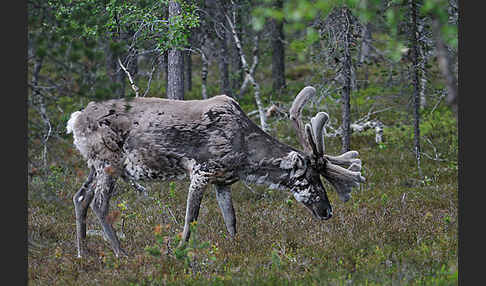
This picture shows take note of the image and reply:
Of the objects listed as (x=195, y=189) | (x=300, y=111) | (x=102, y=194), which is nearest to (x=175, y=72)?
(x=300, y=111)

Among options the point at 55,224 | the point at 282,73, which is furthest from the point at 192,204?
the point at 282,73

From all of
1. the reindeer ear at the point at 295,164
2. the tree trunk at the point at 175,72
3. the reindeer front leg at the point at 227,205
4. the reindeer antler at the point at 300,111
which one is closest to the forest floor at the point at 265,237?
the reindeer front leg at the point at 227,205

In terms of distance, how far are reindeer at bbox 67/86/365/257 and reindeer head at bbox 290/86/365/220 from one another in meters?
0.02

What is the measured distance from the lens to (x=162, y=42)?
994 centimetres

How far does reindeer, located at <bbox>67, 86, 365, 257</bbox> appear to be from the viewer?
25.4 feet

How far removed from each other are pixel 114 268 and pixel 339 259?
10.2ft

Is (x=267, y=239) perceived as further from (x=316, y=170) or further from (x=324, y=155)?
(x=324, y=155)

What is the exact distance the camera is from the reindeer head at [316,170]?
8.03 metres

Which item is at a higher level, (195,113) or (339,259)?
(195,113)

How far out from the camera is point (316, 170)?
8203mm

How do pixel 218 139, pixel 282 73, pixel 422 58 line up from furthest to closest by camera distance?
pixel 282 73, pixel 422 58, pixel 218 139

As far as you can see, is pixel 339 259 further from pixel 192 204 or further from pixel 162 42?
pixel 162 42

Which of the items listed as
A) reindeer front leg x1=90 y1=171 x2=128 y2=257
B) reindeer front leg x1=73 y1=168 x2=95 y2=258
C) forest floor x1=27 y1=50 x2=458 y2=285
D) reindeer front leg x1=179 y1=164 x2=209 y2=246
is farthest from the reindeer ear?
reindeer front leg x1=73 y1=168 x2=95 y2=258

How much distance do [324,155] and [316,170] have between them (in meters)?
0.30
